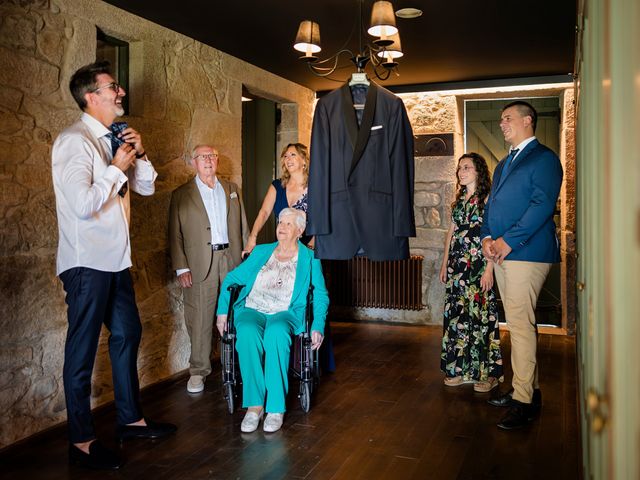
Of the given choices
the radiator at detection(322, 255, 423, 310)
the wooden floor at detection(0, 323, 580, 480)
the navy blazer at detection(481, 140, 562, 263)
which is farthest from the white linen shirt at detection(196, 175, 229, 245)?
the radiator at detection(322, 255, 423, 310)

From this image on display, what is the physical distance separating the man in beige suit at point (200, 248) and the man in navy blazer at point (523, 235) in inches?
69.4

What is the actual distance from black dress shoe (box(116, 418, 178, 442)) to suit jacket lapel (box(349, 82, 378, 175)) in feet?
5.31

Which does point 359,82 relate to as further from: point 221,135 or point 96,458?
point 96,458

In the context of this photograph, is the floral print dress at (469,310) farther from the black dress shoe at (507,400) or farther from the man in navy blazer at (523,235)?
the man in navy blazer at (523,235)

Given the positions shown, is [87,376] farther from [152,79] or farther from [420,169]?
[420,169]

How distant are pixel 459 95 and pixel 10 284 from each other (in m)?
4.52

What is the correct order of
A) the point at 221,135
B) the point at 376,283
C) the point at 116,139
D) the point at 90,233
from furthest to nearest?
the point at 376,283 < the point at 221,135 < the point at 116,139 < the point at 90,233

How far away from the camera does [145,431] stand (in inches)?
118

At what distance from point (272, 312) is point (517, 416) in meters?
1.47

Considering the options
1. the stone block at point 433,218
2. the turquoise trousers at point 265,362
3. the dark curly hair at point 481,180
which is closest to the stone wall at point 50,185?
the turquoise trousers at point 265,362

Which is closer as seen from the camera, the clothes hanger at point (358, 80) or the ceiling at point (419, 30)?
the clothes hanger at point (358, 80)

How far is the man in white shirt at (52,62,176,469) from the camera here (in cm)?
261

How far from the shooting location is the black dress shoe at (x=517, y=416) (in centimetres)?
313

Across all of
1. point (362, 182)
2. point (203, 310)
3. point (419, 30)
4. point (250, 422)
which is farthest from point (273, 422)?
point (419, 30)
